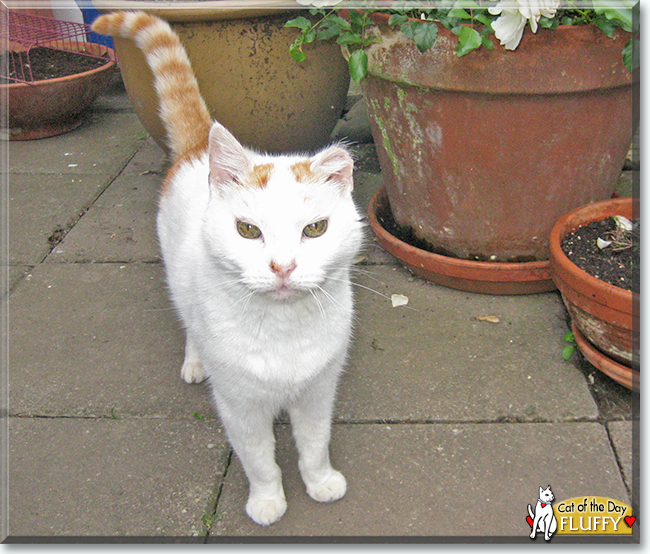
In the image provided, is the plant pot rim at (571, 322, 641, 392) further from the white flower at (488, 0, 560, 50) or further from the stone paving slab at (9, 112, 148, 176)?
the stone paving slab at (9, 112, 148, 176)

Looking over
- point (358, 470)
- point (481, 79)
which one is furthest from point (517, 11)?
point (358, 470)

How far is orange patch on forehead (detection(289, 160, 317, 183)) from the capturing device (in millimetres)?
1604

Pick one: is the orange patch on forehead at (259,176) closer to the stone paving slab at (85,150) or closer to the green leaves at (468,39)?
the green leaves at (468,39)

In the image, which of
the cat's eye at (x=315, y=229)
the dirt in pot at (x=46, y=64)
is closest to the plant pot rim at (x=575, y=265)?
the cat's eye at (x=315, y=229)

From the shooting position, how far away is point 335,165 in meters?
1.63

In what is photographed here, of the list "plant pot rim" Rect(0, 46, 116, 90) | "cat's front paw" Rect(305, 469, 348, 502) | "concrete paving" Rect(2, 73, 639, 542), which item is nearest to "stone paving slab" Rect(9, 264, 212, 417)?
"concrete paving" Rect(2, 73, 639, 542)

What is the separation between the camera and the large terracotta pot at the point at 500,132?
219 cm

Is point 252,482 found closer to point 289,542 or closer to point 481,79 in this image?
point 289,542

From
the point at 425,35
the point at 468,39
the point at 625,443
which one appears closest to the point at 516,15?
the point at 468,39

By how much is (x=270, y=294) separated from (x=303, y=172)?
1.21 feet

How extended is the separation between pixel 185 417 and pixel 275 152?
1911 millimetres

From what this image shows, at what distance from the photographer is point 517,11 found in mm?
2020

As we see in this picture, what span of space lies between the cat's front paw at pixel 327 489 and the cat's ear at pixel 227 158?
103cm

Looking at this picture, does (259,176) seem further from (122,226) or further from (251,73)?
(122,226)
